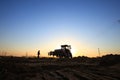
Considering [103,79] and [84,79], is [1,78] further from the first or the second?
[103,79]

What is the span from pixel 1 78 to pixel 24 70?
5.07 m

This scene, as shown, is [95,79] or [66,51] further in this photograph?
[66,51]

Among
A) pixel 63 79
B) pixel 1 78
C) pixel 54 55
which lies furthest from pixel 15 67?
pixel 54 55

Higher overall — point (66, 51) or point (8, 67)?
point (66, 51)

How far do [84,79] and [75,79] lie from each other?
54 centimetres

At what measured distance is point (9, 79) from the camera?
402 inches

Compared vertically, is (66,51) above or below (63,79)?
above

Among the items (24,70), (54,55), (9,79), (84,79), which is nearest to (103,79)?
(84,79)

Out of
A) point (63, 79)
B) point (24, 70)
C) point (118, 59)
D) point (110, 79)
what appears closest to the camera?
point (110, 79)

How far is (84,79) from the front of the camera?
27.4 ft

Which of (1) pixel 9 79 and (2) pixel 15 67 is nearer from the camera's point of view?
(1) pixel 9 79

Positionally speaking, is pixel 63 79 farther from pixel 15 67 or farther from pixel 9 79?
Result: pixel 15 67

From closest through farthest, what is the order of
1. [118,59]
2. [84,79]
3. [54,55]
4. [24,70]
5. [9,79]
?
1. [84,79]
2. [9,79]
3. [24,70]
4. [118,59]
5. [54,55]

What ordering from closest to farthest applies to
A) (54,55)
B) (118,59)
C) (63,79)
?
(63,79) → (118,59) → (54,55)
